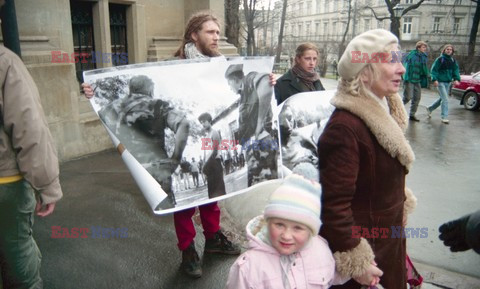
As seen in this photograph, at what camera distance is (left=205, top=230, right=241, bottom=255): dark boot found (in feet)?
11.5

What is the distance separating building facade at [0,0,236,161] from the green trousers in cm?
343

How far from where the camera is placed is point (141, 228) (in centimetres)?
396

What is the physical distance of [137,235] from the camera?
12.6 ft

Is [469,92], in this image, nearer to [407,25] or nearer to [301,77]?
[301,77]

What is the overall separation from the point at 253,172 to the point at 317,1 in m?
80.9

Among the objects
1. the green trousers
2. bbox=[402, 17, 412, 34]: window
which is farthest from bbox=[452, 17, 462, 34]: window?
the green trousers

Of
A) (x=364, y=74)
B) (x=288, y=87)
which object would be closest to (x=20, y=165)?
(x=364, y=74)

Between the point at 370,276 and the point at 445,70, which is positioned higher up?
the point at 445,70

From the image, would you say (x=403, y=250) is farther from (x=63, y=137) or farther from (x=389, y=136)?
(x=63, y=137)

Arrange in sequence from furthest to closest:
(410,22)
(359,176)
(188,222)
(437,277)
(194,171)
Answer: (410,22) → (437,277) → (188,222) → (194,171) → (359,176)

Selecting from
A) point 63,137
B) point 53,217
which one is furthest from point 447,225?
point 63,137

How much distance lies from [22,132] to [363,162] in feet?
5.72

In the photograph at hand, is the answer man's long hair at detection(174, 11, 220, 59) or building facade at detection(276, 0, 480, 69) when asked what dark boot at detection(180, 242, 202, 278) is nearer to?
man's long hair at detection(174, 11, 220, 59)
